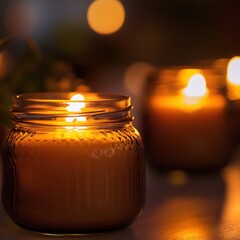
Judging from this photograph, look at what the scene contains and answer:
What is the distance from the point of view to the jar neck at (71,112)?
0.68m

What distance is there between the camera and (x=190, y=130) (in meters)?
1.04

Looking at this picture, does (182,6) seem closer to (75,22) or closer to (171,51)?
(171,51)

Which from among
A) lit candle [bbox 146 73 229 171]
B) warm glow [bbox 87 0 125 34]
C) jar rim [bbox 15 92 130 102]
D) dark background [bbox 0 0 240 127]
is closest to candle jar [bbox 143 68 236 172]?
lit candle [bbox 146 73 229 171]

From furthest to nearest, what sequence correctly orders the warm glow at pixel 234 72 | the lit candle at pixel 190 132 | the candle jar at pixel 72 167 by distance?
the warm glow at pixel 234 72
the lit candle at pixel 190 132
the candle jar at pixel 72 167

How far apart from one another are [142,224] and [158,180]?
0.27 m

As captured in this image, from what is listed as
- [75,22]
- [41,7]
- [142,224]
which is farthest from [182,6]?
[142,224]

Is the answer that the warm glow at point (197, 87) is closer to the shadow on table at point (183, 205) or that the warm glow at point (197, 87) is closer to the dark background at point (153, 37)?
the shadow on table at point (183, 205)

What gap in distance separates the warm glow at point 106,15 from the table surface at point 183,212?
2815 millimetres

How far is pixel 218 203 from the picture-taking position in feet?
2.77

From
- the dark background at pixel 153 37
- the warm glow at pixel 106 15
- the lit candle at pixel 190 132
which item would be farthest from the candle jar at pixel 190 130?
the warm glow at pixel 106 15

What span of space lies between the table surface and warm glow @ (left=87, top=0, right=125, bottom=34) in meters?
2.82

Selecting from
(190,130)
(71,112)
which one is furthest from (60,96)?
(190,130)

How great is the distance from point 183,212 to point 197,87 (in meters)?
0.34

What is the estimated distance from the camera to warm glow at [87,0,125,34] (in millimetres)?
3850
